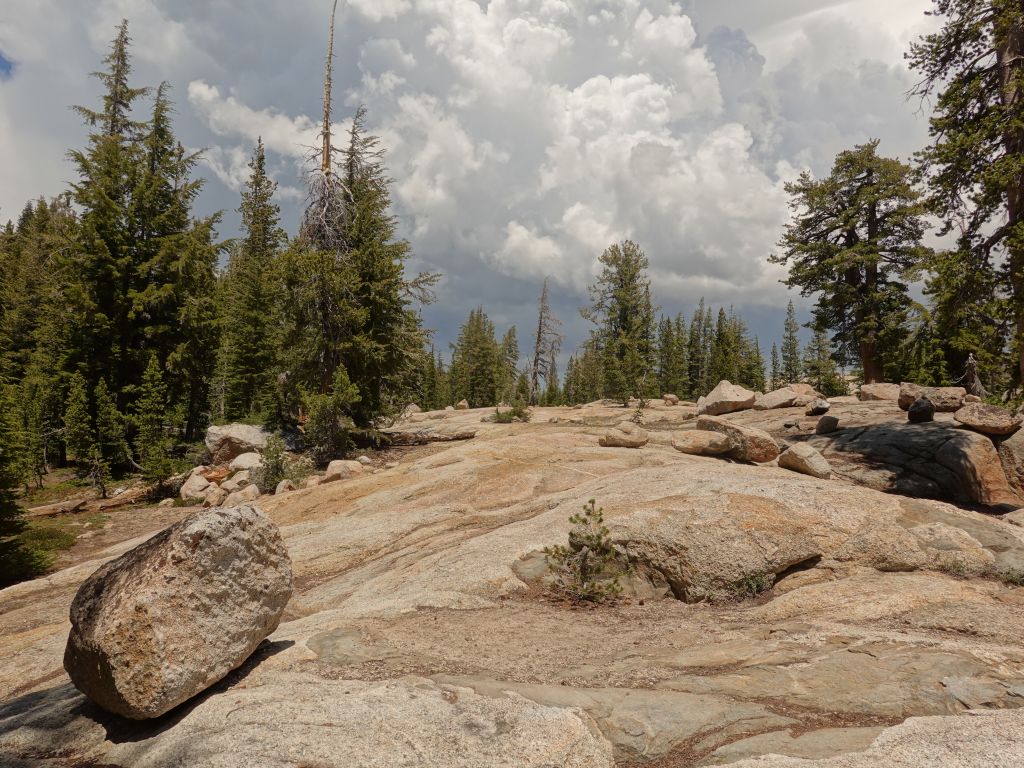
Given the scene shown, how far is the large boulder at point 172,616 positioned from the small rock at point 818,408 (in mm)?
21343

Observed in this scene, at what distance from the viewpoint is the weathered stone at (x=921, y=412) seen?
15.7m

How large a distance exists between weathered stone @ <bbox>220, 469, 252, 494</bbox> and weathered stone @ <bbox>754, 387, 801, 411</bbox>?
80.6 ft

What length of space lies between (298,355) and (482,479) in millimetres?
14485

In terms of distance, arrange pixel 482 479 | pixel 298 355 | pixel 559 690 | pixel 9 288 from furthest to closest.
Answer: pixel 9 288, pixel 298 355, pixel 482 479, pixel 559 690

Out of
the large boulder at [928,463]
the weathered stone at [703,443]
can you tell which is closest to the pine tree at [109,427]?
the weathered stone at [703,443]

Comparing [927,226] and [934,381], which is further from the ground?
[927,226]

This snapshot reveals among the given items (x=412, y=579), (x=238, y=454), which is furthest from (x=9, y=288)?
(x=412, y=579)

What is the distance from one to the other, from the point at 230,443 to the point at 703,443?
21618 millimetres

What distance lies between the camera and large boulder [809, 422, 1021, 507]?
12766 millimetres

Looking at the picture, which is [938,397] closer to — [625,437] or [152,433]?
[625,437]

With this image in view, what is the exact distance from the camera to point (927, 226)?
27781mm

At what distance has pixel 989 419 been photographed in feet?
44.0

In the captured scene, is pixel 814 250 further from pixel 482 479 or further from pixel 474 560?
pixel 474 560

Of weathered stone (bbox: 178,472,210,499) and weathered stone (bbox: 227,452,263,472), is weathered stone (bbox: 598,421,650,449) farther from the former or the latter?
weathered stone (bbox: 178,472,210,499)
